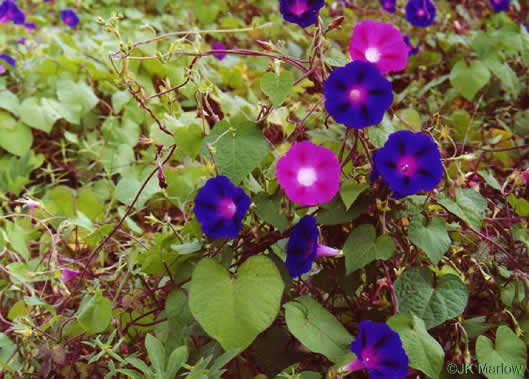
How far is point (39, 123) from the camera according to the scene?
1.73 meters

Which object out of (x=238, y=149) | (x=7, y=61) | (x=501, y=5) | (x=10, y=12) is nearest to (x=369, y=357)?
(x=238, y=149)

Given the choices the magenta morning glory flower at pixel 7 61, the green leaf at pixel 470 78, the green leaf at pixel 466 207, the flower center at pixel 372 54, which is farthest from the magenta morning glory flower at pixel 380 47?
the magenta morning glory flower at pixel 7 61

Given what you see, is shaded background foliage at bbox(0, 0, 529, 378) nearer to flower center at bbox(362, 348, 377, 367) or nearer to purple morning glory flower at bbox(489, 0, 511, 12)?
flower center at bbox(362, 348, 377, 367)

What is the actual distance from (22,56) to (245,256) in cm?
168

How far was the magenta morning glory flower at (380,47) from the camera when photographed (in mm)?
957

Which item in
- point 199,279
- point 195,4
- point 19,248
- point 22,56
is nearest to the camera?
point 199,279

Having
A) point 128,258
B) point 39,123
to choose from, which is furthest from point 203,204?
point 39,123

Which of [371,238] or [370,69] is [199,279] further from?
[370,69]

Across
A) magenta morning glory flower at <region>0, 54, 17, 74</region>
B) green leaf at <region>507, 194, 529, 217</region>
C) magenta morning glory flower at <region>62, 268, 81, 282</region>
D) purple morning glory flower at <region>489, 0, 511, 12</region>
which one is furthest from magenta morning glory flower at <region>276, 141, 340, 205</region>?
purple morning glory flower at <region>489, 0, 511, 12</region>

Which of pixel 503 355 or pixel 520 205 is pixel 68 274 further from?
pixel 520 205

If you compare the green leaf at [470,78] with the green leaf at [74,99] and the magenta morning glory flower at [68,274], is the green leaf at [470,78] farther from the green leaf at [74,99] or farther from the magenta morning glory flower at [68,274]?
the magenta morning glory flower at [68,274]

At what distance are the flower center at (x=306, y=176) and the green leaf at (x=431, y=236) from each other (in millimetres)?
244

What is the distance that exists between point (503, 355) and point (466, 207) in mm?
313

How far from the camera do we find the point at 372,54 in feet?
3.17
